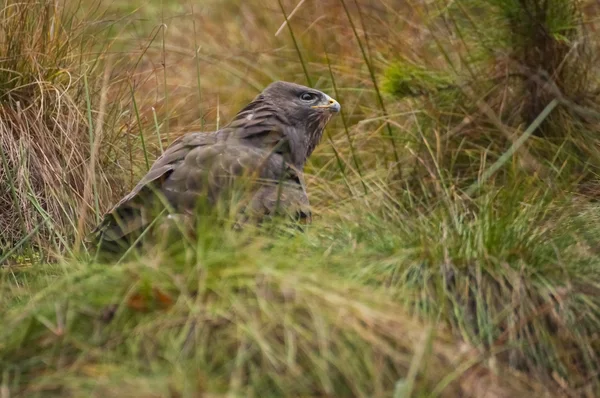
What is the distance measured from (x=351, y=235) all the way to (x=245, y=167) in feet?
1.95

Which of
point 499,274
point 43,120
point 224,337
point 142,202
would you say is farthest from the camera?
point 43,120

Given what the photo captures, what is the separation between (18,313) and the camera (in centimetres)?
336

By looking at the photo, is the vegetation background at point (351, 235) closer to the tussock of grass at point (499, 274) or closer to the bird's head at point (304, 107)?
the tussock of grass at point (499, 274)

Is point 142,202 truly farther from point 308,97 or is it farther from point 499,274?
point 499,274

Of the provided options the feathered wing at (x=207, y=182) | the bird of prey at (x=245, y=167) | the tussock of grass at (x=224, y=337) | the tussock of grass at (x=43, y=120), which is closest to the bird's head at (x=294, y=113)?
the bird of prey at (x=245, y=167)

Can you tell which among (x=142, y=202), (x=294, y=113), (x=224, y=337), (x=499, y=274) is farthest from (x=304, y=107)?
(x=224, y=337)

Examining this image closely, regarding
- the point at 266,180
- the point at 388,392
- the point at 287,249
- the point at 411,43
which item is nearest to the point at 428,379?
the point at 388,392

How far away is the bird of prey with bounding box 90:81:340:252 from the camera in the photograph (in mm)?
4078

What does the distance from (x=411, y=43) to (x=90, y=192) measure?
2.04 m

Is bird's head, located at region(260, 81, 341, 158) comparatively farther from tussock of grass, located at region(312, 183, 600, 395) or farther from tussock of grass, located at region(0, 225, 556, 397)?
tussock of grass, located at region(0, 225, 556, 397)

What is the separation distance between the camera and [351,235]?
3.94m

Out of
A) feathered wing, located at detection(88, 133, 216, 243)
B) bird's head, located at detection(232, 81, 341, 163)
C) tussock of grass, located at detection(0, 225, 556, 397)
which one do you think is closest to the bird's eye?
bird's head, located at detection(232, 81, 341, 163)

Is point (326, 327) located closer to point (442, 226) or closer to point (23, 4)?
point (442, 226)

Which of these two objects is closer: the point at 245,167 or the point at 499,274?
the point at 499,274
